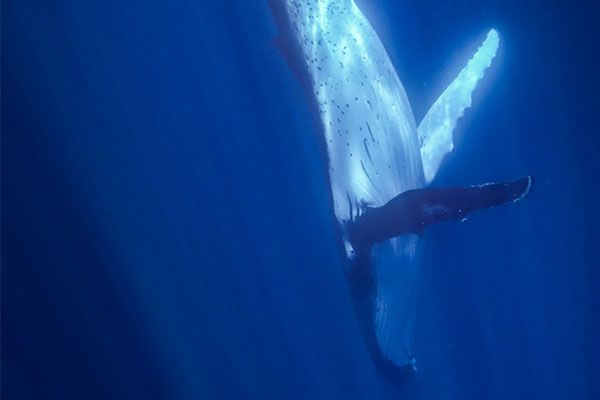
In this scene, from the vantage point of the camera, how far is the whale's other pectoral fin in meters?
5.64

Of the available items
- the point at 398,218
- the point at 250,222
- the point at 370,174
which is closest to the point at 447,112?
the point at 370,174

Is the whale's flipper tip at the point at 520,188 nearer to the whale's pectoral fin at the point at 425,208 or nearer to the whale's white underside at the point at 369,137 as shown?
the whale's pectoral fin at the point at 425,208

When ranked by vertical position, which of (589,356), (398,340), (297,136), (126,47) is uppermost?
(126,47)

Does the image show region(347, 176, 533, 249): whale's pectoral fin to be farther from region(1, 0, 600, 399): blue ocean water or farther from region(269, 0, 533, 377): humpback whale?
region(1, 0, 600, 399): blue ocean water

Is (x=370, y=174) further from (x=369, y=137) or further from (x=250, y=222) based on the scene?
(x=250, y=222)

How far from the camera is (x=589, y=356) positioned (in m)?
15.7

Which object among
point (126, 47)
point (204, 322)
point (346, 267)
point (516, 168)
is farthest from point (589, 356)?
point (126, 47)

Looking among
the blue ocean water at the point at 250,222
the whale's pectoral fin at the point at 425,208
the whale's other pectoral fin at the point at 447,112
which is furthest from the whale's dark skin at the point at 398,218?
the blue ocean water at the point at 250,222

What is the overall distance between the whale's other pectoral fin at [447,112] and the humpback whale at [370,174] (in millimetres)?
559

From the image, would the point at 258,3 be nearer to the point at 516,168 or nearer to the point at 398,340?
the point at 516,168

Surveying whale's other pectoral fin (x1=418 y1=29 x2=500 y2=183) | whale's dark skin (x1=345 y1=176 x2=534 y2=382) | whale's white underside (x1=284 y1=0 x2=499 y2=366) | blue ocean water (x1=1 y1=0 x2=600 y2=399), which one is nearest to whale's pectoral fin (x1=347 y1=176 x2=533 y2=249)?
whale's dark skin (x1=345 y1=176 x2=534 y2=382)

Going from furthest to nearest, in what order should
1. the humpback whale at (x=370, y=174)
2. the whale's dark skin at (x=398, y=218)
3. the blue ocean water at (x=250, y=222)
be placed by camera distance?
1. the blue ocean water at (x=250, y=222)
2. the humpback whale at (x=370, y=174)
3. the whale's dark skin at (x=398, y=218)

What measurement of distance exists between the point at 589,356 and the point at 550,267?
11.2 feet

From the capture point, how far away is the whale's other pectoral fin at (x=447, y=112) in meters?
5.64
